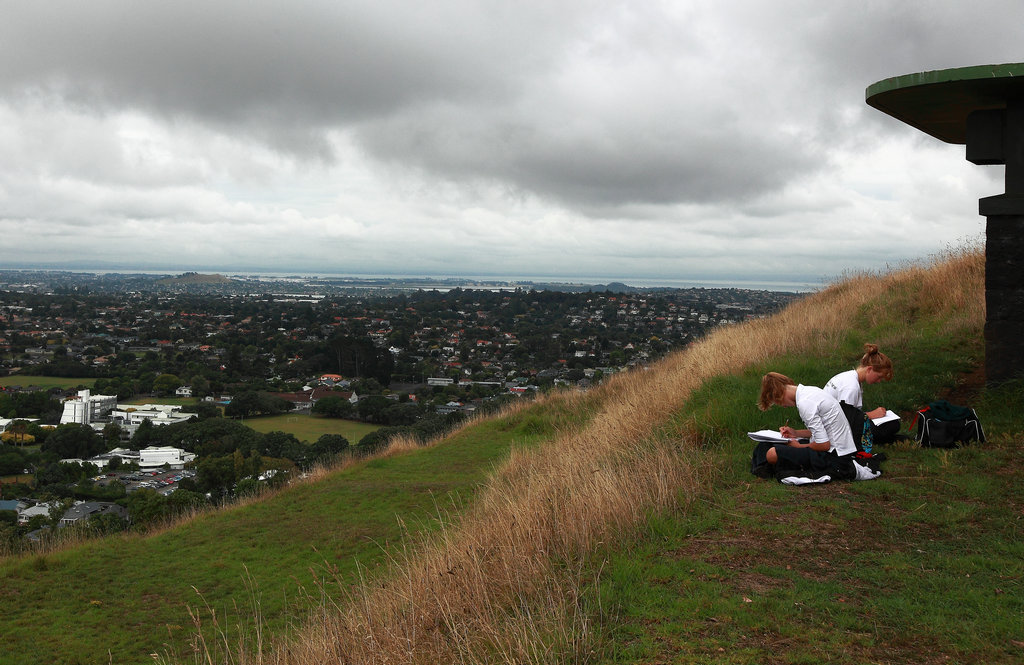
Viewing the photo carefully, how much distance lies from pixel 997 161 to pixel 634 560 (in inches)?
252

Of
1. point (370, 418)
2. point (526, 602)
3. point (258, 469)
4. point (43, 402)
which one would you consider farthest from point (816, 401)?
point (43, 402)

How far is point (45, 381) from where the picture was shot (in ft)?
141

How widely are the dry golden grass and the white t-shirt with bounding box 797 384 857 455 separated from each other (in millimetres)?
963

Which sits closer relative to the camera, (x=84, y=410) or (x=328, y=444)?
(x=328, y=444)

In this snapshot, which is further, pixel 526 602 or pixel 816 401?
pixel 816 401

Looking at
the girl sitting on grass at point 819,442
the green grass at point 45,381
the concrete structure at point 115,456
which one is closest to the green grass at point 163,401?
the green grass at point 45,381

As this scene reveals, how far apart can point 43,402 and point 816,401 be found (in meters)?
38.6

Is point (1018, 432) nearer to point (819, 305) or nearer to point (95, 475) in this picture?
point (819, 305)

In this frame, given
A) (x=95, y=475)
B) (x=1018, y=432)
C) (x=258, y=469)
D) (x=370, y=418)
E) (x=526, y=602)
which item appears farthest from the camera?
(x=370, y=418)

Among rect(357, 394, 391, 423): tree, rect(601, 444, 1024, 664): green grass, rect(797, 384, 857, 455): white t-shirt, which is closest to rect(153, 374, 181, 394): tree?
rect(357, 394, 391, 423): tree

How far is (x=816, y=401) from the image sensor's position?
6082 mm

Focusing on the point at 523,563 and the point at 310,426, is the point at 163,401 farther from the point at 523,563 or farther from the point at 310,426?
the point at 523,563

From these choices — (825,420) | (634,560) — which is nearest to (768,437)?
(825,420)

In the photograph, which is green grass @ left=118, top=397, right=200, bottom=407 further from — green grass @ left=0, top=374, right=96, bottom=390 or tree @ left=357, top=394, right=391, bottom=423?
tree @ left=357, top=394, right=391, bottom=423
